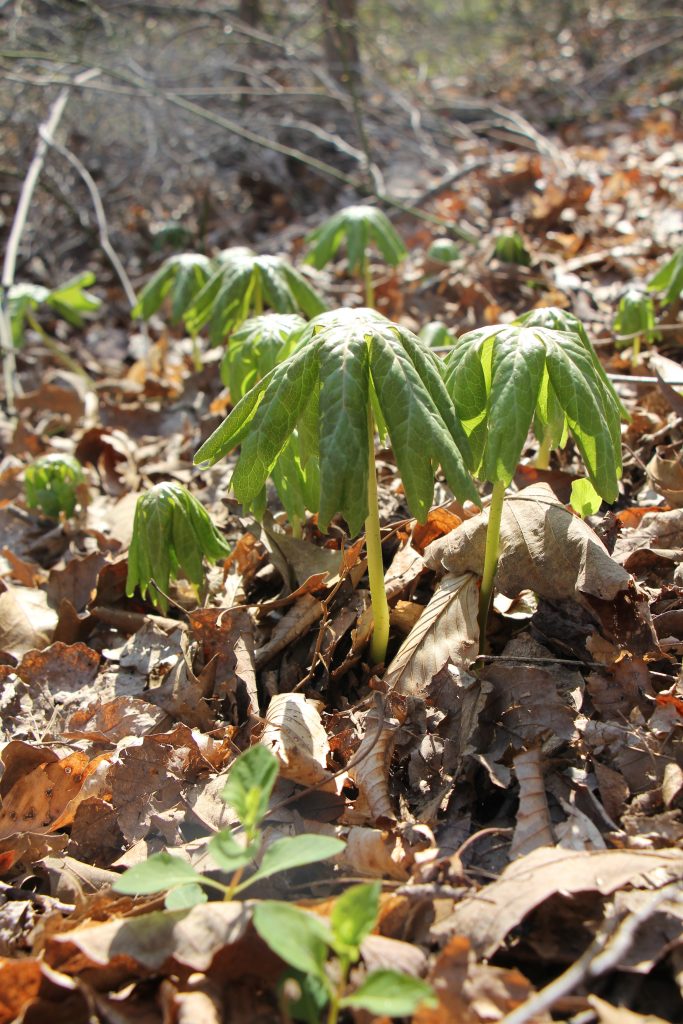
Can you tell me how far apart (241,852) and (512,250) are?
3.21 metres

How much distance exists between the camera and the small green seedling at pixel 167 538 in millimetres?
1969

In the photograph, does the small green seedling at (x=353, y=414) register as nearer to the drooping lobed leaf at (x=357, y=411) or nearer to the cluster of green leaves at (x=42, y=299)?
the drooping lobed leaf at (x=357, y=411)

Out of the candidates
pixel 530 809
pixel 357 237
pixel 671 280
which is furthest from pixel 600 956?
pixel 357 237

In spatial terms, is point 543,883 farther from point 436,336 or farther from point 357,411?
point 436,336

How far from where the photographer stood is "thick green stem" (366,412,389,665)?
161cm

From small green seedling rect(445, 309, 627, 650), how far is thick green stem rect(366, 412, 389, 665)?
206mm

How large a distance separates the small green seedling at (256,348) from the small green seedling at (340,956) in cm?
133

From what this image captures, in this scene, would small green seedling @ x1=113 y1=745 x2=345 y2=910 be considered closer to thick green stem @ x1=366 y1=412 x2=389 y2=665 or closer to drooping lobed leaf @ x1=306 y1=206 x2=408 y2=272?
thick green stem @ x1=366 y1=412 x2=389 y2=665

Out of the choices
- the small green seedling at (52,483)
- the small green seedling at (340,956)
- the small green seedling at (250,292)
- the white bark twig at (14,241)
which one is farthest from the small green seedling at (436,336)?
the small green seedling at (340,956)

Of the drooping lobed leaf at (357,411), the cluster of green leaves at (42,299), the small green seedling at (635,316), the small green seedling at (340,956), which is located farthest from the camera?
the cluster of green leaves at (42,299)

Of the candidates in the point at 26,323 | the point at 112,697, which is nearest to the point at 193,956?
the point at 112,697

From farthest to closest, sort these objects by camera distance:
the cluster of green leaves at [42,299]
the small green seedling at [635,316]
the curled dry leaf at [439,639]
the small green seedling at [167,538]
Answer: the cluster of green leaves at [42,299], the small green seedling at [635,316], the small green seedling at [167,538], the curled dry leaf at [439,639]

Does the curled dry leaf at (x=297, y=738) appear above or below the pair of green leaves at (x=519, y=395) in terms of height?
below

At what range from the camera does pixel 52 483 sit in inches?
109
